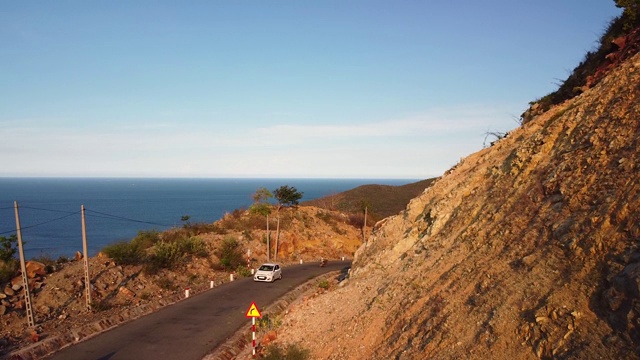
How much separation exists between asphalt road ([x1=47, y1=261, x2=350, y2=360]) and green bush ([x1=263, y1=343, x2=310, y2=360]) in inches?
110

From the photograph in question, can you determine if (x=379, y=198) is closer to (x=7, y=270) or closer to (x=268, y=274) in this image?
(x=268, y=274)

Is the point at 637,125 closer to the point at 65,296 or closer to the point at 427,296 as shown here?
the point at 427,296

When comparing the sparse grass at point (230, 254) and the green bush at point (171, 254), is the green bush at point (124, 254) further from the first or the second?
the sparse grass at point (230, 254)

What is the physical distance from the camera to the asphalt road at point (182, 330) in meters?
13.8

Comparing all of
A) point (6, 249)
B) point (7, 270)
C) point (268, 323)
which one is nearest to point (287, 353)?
point (268, 323)

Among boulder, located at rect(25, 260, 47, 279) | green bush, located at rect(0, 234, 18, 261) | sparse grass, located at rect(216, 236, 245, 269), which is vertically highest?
green bush, located at rect(0, 234, 18, 261)

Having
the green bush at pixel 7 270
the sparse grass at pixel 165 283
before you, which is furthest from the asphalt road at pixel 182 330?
the green bush at pixel 7 270

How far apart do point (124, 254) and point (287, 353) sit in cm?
1800

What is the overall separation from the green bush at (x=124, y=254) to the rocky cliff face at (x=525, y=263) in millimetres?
15670

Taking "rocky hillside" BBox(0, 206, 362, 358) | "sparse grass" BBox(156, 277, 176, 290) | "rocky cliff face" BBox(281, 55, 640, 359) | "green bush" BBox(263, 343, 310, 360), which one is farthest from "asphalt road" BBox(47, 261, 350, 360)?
"rocky cliff face" BBox(281, 55, 640, 359)

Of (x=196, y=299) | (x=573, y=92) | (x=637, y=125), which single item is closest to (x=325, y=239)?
(x=196, y=299)

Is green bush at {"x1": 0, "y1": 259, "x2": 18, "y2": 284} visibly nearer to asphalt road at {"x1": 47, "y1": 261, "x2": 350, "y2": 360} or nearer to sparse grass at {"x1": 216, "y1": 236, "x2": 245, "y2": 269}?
asphalt road at {"x1": 47, "y1": 261, "x2": 350, "y2": 360}

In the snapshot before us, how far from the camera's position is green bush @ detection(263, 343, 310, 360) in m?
11.6

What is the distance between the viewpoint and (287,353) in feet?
39.4
